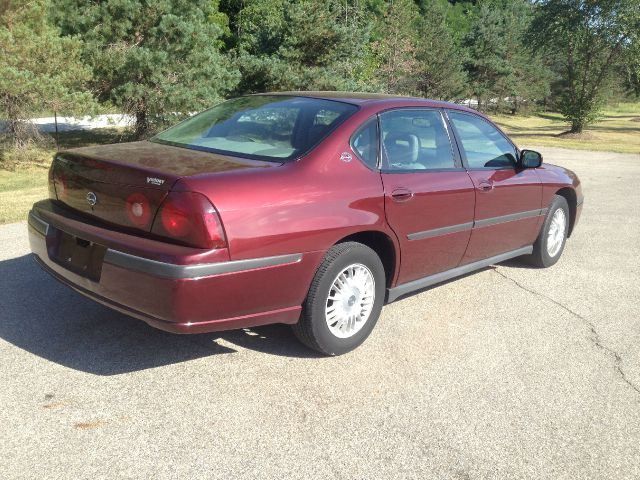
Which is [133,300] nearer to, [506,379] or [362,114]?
[362,114]

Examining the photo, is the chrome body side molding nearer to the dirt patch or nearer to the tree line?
the dirt patch

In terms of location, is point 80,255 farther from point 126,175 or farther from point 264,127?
point 264,127

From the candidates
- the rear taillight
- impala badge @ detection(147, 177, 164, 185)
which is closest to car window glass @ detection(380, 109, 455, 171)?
the rear taillight

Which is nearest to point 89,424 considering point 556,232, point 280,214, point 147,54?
point 280,214

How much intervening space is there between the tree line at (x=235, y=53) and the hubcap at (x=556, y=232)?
9.47 meters

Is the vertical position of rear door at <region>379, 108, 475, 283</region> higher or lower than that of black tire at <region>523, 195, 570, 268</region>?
higher

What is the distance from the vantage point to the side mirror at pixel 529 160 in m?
5.23

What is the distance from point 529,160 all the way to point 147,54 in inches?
465

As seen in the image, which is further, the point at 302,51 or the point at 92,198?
the point at 302,51

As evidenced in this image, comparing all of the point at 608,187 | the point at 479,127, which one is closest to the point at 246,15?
the point at 608,187

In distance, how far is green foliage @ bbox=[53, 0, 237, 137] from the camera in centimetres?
1497

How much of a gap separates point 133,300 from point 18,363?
93 cm

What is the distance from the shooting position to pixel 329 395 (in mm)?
3346

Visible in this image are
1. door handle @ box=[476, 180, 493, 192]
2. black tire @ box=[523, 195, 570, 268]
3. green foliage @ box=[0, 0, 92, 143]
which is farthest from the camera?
green foliage @ box=[0, 0, 92, 143]
